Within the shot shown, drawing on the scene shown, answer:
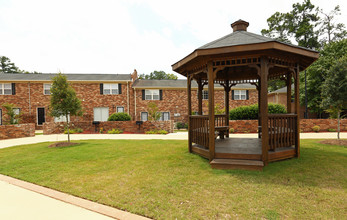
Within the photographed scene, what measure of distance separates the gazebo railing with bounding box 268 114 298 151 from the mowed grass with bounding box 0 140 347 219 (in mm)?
529

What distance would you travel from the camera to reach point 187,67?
605cm

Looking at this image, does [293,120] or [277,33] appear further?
[277,33]

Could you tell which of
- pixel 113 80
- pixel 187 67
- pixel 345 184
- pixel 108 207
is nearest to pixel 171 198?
pixel 108 207

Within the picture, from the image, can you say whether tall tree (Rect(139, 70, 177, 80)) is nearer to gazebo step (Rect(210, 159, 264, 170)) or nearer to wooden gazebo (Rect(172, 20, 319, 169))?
wooden gazebo (Rect(172, 20, 319, 169))

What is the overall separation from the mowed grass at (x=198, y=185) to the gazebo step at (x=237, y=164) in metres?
0.17

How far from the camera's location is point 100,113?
1897cm

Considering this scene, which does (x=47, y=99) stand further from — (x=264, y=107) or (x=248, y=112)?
(x=264, y=107)

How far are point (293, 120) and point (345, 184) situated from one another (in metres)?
2.28

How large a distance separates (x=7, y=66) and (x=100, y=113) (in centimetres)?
4522

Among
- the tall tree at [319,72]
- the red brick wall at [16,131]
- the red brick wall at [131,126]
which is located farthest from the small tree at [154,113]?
the tall tree at [319,72]

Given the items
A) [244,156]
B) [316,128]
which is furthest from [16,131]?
[316,128]

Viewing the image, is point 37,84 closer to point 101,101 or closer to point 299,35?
point 101,101

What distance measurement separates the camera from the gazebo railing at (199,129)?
5.51 meters

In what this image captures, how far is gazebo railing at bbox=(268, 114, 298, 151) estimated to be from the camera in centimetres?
502
